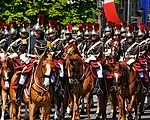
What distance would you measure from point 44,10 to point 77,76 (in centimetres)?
1617

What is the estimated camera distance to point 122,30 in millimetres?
20453

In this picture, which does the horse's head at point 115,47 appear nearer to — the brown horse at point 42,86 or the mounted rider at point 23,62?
the mounted rider at point 23,62

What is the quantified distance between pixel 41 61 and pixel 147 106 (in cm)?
920

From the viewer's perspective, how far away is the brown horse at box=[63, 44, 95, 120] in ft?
54.7

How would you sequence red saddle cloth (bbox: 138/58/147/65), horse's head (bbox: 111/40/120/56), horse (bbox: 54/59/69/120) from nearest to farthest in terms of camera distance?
horse (bbox: 54/59/69/120) < red saddle cloth (bbox: 138/58/147/65) < horse's head (bbox: 111/40/120/56)

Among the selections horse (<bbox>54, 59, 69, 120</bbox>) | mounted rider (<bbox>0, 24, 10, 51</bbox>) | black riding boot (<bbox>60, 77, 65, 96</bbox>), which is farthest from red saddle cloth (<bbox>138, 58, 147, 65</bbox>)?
mounted rider (<bbox>0, 24, 10, 51</bbox>)

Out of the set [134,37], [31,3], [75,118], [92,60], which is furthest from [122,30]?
[31,3]

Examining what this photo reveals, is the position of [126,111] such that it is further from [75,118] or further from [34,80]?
[34,80]

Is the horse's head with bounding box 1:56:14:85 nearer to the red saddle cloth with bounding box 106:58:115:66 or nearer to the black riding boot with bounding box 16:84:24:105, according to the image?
the black riding boot with bounding box 16:84:24:105

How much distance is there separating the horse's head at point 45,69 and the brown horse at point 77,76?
2116 millimetres

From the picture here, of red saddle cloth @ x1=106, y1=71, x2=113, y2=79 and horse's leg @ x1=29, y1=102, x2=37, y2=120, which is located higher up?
red saddle cloth @ x1=106, y1=71, x2=113, y2=79

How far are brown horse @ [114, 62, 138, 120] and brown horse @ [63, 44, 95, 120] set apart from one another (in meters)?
0.93

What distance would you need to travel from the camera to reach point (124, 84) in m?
17.4

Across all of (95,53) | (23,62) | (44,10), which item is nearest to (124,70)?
(95,53)
